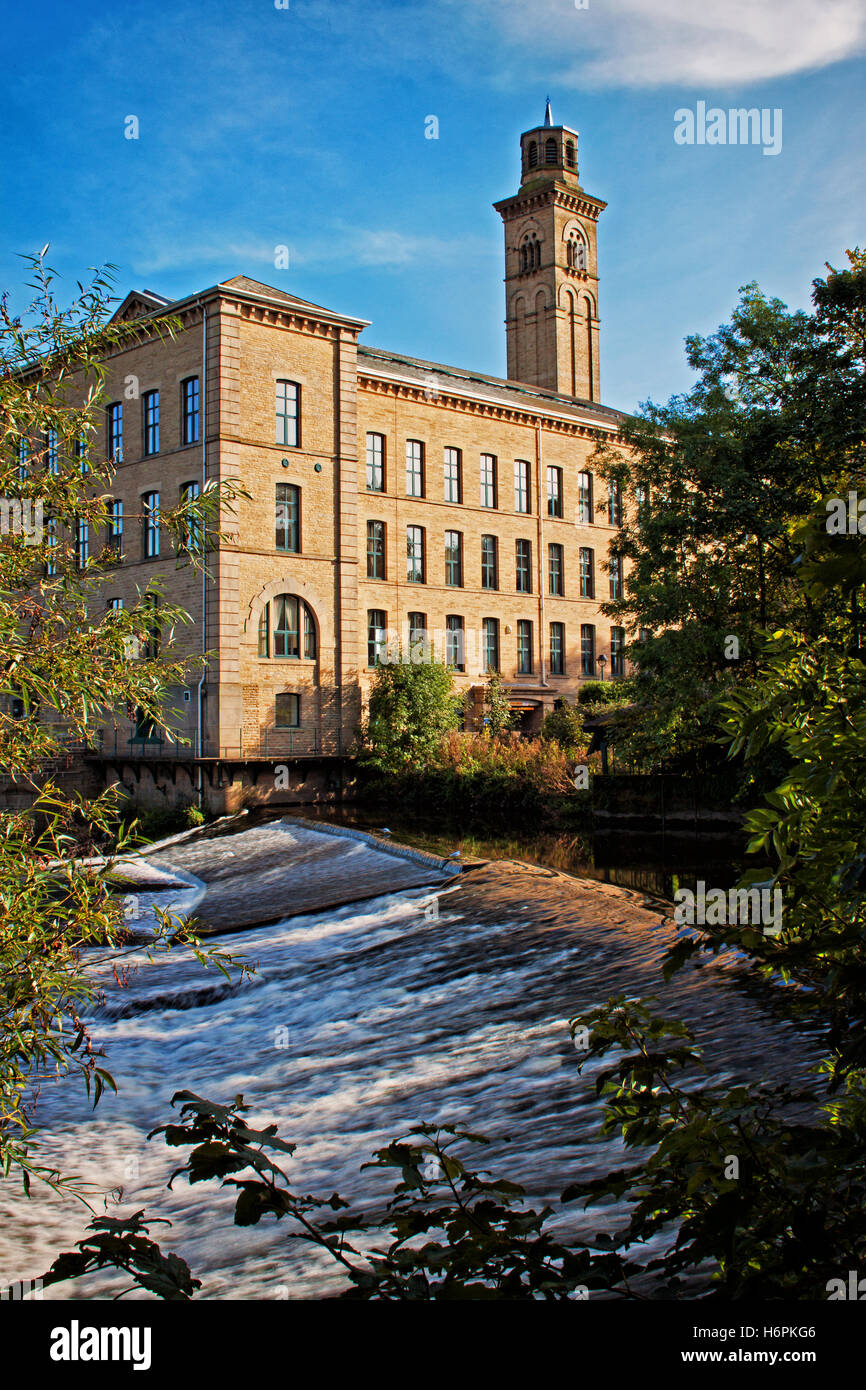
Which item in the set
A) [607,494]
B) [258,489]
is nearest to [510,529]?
[607,494]

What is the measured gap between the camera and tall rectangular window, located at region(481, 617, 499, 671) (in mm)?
36969

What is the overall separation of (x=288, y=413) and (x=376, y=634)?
7615 mm

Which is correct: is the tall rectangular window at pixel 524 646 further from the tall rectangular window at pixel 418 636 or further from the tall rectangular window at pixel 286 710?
the tall rectangular window at pixel 286 710

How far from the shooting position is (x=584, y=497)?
41656mm

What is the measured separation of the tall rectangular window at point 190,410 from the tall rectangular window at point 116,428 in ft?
10.8

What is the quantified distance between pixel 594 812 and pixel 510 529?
1771cm

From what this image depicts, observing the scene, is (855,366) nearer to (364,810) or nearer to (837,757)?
(364,810)

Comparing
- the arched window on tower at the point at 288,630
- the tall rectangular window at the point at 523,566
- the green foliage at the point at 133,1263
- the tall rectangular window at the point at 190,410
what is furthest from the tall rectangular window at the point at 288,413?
the green foliage at the point at 133,1263

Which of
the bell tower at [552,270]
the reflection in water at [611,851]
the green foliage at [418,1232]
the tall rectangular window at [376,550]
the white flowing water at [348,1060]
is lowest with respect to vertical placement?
the white flowing water at [348,1060]

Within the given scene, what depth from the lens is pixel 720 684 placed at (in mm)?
20156

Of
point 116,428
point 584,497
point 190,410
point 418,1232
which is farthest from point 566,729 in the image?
point 418,1232

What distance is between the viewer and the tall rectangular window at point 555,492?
132 ft

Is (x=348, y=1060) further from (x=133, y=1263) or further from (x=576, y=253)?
(x=576, y=253)
